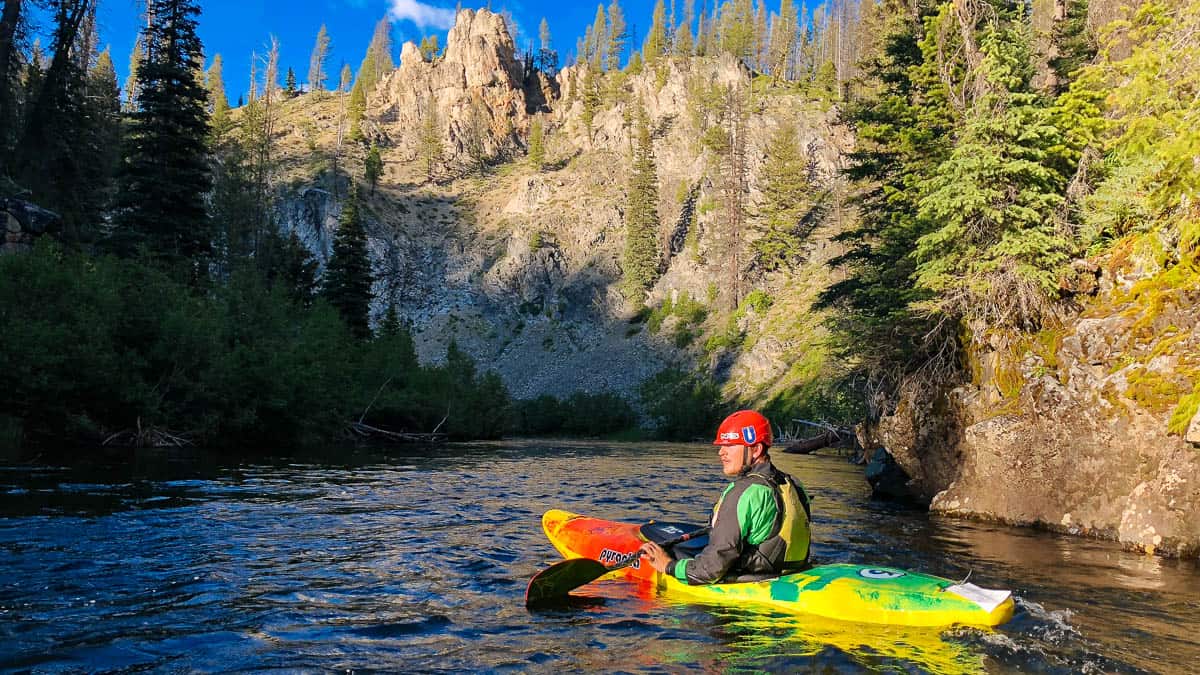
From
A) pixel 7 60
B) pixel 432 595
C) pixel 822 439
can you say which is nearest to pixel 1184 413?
pixel 432 595

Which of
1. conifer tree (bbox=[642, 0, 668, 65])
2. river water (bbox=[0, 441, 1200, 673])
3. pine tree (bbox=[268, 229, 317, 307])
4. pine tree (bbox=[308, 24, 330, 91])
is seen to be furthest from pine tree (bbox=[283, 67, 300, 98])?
river water (bbox=[0, 441, 1200, 673])

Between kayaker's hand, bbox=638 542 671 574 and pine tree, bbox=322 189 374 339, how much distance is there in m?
33.0

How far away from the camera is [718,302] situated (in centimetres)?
6575

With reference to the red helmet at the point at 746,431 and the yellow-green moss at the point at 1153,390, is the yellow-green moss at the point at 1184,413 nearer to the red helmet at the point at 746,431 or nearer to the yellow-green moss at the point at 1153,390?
the yellow-green moss at the point at 1153,390

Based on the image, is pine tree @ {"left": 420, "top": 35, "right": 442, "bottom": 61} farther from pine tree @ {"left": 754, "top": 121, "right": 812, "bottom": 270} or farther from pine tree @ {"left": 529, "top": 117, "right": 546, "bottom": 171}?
pine tree @ {"left": 754, "top": 121, "right": 812, "bottom": 270}

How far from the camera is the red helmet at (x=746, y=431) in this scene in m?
6.31

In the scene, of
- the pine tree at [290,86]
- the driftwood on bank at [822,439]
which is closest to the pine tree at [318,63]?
the pine tree at [290,86]

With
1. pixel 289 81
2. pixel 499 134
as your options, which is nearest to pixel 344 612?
pixel 499 134

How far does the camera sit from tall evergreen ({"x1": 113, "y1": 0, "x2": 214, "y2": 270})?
27.1m

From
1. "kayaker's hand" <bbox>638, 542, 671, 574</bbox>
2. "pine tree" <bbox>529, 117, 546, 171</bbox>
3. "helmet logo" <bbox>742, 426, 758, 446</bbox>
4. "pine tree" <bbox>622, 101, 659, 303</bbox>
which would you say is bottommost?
"kayaker's hand" <bbox>638, 542, 671, 574</bbox>

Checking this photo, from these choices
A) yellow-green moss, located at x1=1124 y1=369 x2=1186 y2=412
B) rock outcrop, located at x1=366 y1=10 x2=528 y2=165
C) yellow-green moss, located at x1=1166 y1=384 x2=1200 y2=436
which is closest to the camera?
yellow-green moss, located at x1=1166 y1=384 x2=1200 y2=436

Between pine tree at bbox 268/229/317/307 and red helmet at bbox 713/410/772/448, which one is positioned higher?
pine tree at bbox 268/229/317/307

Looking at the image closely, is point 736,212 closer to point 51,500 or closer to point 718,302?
point 718,302

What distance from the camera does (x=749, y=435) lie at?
6305mm
